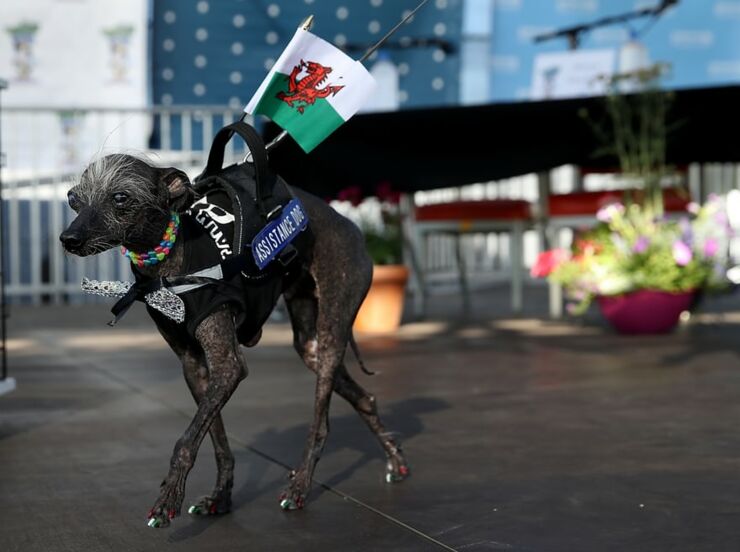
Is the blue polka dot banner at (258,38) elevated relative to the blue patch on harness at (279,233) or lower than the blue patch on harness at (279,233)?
elevated

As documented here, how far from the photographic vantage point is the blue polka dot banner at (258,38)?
30.3ft

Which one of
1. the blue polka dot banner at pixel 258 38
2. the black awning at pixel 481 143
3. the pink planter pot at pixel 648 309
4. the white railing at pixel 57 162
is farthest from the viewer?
the blue polka dot banner at pixel 258 38

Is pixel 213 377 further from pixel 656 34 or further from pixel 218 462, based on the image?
pixel 656 34

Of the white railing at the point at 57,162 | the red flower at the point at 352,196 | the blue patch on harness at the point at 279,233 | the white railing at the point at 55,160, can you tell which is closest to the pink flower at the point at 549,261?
the red flower at the point at 352,196

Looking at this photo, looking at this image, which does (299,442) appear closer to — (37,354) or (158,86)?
(37,354)

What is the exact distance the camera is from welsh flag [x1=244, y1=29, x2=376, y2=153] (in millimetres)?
2484

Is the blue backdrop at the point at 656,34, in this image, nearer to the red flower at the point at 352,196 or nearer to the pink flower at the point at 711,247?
the red flower at the point at 352,196

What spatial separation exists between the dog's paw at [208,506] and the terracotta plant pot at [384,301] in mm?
3950

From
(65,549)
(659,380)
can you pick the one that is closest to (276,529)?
(65,549)

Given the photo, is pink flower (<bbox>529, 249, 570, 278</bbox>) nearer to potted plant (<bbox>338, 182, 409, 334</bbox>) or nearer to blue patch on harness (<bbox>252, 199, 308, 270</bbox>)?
potted plant (<bbox>338, 182, 409, 334</bbox>)

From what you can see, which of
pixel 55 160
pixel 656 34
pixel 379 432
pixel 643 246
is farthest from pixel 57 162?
pixel 379 432

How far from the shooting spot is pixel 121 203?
2.14 m

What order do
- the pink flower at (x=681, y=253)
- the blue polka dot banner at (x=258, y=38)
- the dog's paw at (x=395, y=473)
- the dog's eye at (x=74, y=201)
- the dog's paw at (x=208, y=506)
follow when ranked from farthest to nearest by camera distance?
the blue polka dot banner at (x=258, y=38) → the pink flower at (x=681, y=253) → the dog's paw at (x=395, y=473) → the dog's paw at (x=208, y=506) → the dog's eye at (x=74, y=201)

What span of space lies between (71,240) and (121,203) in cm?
13
